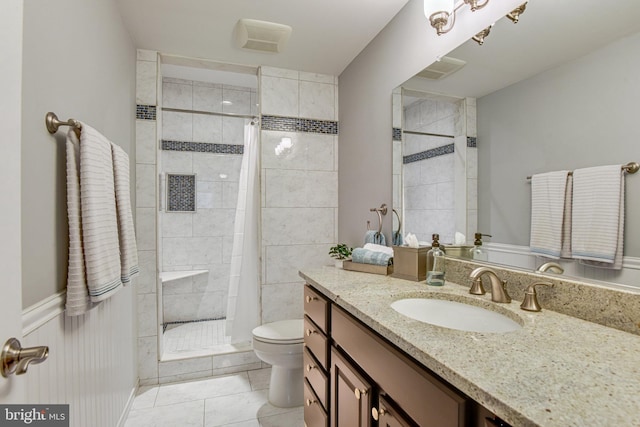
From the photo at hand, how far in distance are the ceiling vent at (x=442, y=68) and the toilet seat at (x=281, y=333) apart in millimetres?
1698

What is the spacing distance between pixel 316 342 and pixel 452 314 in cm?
66

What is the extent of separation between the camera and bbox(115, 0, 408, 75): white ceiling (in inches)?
73.7

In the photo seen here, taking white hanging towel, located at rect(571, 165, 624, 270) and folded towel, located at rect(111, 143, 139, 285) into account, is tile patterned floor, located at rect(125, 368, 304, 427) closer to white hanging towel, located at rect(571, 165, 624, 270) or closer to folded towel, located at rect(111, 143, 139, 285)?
folded towel, located at rect(111, 143, 139, 285)

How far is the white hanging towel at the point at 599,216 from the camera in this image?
3.08 feet

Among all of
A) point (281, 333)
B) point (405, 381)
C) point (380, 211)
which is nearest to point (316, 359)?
point (281, 333)

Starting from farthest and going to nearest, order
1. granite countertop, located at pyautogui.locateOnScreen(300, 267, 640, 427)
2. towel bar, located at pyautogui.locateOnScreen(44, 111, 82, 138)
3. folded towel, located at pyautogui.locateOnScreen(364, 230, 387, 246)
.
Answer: folded towel, located at pyautogui.locateOnScreen(364, 230, 387, 246)
towel bar, located at pyautogui.locateOnScreen(44, 111, 82, 138)
granite countertop, located at pyautogui.locateOnScreen(300, 267, 640, 427)

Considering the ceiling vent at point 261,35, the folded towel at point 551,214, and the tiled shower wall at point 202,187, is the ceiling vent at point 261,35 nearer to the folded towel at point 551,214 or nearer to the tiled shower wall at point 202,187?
the tiled shower wall at point 202,187

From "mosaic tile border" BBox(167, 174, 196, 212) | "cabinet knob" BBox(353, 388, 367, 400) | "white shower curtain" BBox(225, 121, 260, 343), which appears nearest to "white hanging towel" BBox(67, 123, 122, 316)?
"cabinet knob" BBox(353, 388, 367, 400)

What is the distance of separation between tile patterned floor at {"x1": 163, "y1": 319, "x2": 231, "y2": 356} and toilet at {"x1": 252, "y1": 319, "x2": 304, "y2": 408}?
0.78 metres

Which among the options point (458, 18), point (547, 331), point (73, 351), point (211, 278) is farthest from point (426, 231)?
point (211, 278)

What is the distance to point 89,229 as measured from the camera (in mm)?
1150

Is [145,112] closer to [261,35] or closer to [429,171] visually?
[261,35]

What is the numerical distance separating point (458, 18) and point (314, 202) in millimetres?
1646

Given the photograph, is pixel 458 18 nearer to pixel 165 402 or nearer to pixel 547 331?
pixel 547 331
